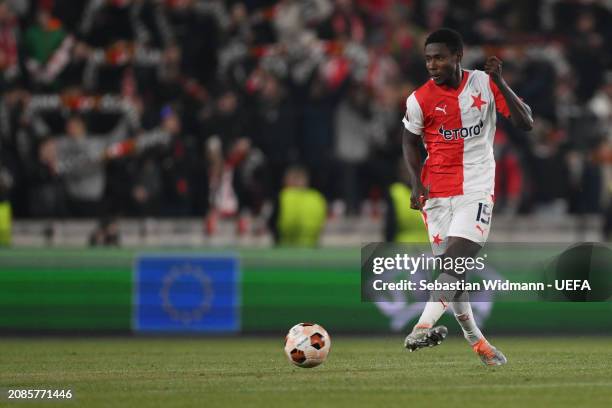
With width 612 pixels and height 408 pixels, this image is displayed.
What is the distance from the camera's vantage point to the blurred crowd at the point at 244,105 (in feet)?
59.0

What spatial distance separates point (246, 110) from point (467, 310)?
340 inches

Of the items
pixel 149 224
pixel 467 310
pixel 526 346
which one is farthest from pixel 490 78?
pixel 149 224

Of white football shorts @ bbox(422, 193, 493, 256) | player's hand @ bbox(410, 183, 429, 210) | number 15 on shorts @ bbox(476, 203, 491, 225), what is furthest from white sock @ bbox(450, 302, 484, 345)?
player's hand @ bbox(410, 183, 429, 210)

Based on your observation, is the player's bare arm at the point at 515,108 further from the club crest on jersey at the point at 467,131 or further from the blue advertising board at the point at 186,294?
the blue advertising board at the point at 186,294

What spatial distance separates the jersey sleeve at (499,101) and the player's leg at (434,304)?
744mm

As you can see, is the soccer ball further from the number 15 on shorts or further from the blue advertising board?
the blue advertising board

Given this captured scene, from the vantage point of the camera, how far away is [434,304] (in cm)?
1016

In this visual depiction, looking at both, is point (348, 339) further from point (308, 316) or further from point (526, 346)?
point (526, 346)

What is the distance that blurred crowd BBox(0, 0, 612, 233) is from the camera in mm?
17984

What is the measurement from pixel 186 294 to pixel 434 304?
5.29 metres

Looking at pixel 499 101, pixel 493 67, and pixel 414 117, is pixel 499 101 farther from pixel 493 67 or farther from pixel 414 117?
pixel 414 117

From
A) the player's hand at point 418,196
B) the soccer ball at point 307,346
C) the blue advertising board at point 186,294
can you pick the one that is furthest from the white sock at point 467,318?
the blue advertising board at point 186,294

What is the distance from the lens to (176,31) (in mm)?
19438

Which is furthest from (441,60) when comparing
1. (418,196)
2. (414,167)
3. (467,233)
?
(467,233)
